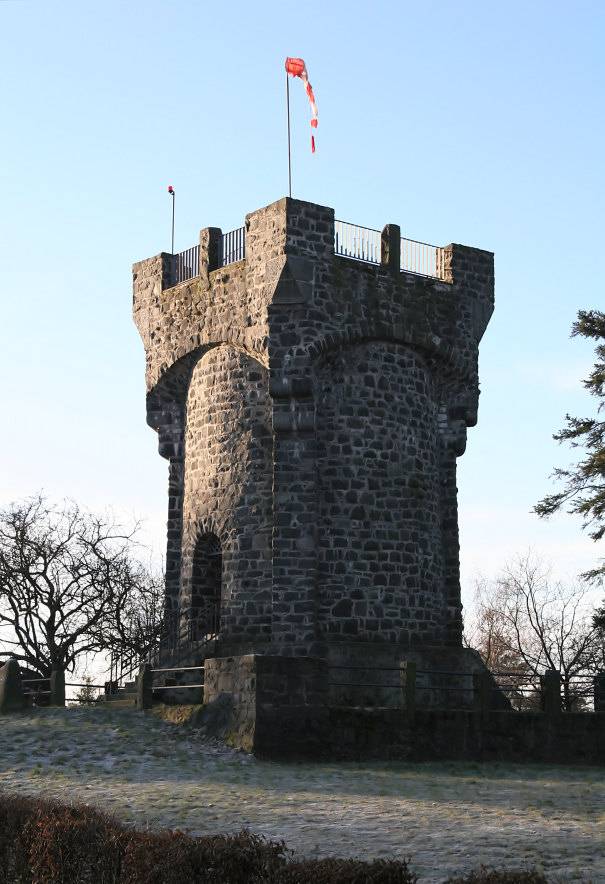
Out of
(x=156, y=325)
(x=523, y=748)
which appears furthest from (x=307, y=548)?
(x=156, y=325)

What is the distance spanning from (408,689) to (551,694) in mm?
2853

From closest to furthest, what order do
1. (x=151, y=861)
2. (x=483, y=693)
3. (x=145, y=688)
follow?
(x=151, y=861)
(x=483, y=693)
(x=145, y=688)

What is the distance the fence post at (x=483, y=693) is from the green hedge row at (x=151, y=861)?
9.91 m

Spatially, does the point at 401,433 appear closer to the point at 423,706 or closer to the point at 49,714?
the point at 423,706

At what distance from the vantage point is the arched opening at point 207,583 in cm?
2498

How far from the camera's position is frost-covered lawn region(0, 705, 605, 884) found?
12656 mm

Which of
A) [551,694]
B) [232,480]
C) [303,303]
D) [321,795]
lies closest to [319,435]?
[232,480]

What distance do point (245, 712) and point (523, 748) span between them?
5.02 metres

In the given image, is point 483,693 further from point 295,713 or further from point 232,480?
point 232,480

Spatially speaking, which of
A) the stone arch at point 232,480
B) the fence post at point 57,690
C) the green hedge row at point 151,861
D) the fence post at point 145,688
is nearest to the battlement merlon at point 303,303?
the stone arch at point 232,480

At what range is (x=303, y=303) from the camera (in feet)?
77.3

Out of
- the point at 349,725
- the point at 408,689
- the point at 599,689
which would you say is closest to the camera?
the point at 349,725

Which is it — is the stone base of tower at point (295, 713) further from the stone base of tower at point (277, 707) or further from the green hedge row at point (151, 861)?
the green hedge row at point (151, 861)

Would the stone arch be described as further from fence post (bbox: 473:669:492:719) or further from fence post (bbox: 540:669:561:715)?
fence post (bbox: 540:669:561:715)
